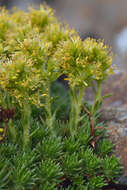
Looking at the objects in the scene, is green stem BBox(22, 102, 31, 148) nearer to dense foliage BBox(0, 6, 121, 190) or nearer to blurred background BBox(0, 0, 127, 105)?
dense foliage BBox(0, 6, 121, 190)

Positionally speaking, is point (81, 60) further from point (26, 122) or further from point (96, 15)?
point (96, 15)

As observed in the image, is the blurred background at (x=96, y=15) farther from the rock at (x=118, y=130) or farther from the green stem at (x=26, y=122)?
the green stem at (x=26, y=122)

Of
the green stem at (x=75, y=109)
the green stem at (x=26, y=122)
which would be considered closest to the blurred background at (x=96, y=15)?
the green stem at (x=75, y=109)

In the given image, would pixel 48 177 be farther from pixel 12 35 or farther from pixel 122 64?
pixel 122 64

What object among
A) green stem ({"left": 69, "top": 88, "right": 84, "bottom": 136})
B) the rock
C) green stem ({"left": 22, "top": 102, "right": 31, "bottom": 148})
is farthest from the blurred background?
green stem ({"left": 22, "top": 102, "right": 31, "bottom": 148})

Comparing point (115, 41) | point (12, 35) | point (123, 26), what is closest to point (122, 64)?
point (115, 41)

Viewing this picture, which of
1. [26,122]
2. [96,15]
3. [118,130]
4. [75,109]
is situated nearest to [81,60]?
[75,109]
